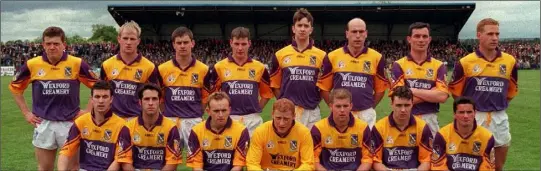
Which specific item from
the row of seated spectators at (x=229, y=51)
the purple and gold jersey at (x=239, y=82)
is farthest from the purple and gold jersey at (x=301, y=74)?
the row of seated spectators at (x=229, y=51)

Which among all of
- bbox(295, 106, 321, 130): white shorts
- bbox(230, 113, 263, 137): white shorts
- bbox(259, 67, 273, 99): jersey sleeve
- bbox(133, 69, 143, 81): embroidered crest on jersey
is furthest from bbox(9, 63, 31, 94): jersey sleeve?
bbox(295, 106, 321, 130): white shorts

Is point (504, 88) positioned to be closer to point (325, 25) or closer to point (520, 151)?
point (520, 151)

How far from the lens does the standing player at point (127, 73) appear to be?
5148 millimetres

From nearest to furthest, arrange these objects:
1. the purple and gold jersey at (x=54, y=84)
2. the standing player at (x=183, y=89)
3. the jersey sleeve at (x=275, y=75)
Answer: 1. the purple and gold jersey at (x=54, y=84)
2. the standing player at (x=183, y=89)
3. the jersey sleeve at (x=275, y=75)

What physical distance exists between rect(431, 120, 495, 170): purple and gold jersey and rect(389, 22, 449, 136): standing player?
49cm

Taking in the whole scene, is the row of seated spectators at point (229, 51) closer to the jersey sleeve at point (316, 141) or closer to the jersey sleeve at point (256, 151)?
the jersey sleeve at point (316, 141)

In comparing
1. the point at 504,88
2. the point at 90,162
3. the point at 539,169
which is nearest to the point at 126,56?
the point at 90,162

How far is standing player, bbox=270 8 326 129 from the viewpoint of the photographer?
5.36m

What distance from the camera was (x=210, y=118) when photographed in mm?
4660

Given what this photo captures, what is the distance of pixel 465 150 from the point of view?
14.9 feet

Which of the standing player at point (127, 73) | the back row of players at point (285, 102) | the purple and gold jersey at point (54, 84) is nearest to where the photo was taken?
the back row of players at point (285, 102)

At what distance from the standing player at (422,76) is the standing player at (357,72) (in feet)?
0.76

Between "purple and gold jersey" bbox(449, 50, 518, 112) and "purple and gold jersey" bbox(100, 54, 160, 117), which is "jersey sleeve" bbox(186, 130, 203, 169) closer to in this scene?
"purple and gold jersey" bbox(100, 54, 160, 117)

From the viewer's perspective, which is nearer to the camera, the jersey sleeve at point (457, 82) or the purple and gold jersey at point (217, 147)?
the purple and gold jersey at point (217, 147)
